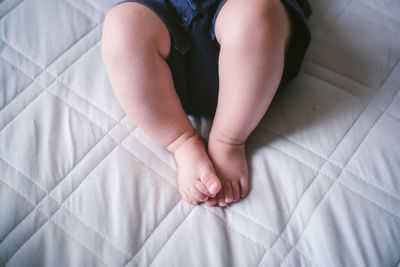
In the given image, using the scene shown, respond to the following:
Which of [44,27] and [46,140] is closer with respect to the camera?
[46,140]

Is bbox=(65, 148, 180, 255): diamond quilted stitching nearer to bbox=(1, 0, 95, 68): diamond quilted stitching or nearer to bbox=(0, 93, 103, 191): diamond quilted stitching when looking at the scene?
bbox=(0, 93, 103, 191): diamond quilted stitching

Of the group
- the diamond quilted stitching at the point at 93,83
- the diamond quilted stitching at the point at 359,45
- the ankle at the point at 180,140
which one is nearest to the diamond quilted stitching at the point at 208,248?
the ankle at the point at 180,140

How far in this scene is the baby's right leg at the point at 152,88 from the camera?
485 millimetres

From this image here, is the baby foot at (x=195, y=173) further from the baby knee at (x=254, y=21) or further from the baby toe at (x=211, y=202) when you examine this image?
the baby knee at (x=254, y=21)

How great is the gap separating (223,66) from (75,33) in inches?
13.7

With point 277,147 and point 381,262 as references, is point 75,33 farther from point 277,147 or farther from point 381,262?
point 381,262

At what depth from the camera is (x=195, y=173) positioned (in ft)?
1.66

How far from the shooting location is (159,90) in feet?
1.62

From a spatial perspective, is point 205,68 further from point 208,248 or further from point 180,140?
point 208,248

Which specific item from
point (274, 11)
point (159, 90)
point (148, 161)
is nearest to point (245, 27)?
point (274, 11)

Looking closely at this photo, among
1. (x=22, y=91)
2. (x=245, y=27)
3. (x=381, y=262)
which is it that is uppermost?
(x=245, y=27)

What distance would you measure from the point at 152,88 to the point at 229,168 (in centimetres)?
18

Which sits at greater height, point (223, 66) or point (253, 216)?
point (223, 66)

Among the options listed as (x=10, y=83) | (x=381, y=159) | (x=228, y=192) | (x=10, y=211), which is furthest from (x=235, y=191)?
(x=10, y=83)
